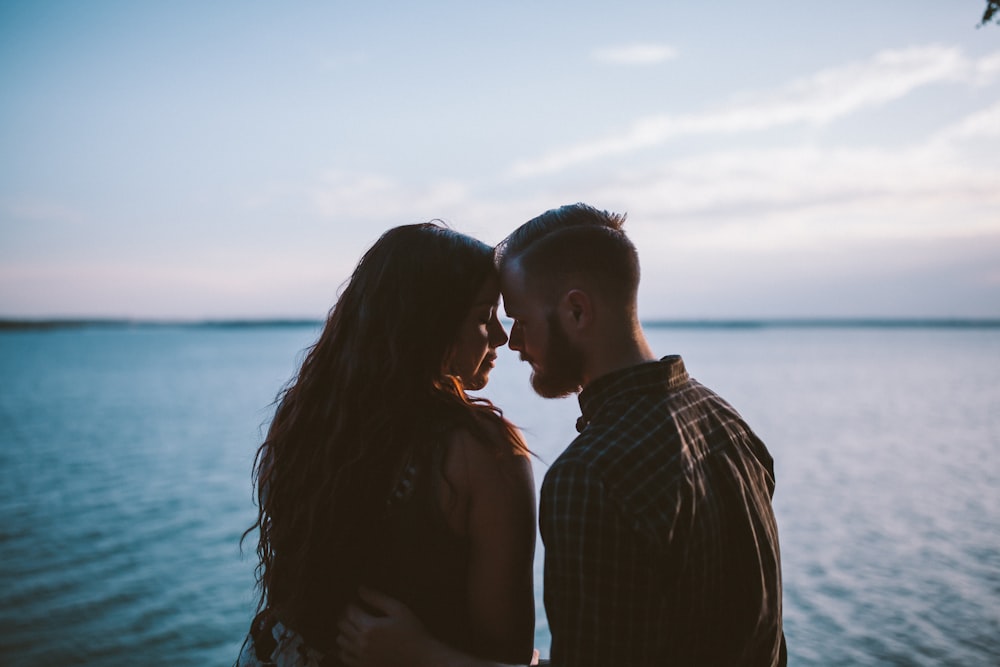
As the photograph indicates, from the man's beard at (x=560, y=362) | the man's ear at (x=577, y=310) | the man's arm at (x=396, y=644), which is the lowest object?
the man's arm at (x=396, y=644)

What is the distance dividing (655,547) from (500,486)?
54 centimetres

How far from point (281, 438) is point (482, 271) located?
890 mm

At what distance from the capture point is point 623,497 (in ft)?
5.68

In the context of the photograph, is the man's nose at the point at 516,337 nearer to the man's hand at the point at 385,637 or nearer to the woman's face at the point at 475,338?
the woman's face at the point at 475,338

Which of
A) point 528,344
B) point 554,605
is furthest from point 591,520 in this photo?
point 528,344

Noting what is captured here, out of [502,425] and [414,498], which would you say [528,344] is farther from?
[414,498]

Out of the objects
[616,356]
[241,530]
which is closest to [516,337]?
[616,356]

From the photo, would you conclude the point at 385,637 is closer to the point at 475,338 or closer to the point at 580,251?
the point at 475,338

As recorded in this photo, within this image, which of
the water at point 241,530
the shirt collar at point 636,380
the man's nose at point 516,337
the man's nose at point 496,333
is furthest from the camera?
the water at point 241,530

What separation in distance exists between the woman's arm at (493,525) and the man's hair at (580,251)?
1.82 feet

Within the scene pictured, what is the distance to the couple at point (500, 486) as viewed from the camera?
174 centimetres

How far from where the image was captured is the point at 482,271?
2391 millimetres

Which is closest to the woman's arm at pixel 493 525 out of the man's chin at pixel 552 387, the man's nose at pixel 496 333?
the man's chin at pixel 552 387

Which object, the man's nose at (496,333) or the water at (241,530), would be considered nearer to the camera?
the man's nose at (496,333)
